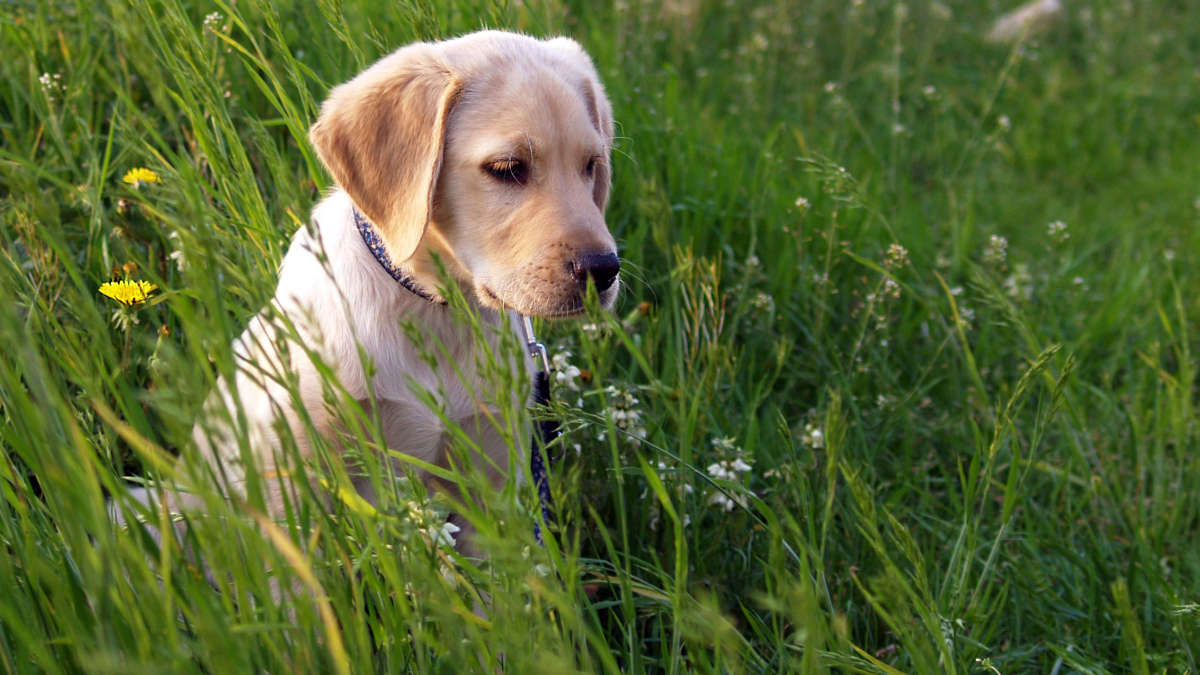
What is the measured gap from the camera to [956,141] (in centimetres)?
552

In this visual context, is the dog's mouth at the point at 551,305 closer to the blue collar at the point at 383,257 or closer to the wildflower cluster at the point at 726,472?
the blue collar at the point at 383,257

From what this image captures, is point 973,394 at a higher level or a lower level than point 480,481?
lower

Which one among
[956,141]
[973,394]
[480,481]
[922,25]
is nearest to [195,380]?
[480,481]

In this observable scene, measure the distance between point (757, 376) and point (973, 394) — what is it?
717 millimetres

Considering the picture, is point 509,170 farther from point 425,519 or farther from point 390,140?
point 425,519

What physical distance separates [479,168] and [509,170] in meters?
0.07

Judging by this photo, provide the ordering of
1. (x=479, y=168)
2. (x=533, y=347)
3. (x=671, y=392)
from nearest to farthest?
(x=671, y=392)
(x=479, y=168)
(x=533, y=347)

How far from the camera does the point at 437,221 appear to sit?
7.43ft

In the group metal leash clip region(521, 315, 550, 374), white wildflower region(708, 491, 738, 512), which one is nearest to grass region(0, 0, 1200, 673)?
white wildflower region(708, 491, 738, 512)

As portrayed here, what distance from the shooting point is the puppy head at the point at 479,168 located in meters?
2.12

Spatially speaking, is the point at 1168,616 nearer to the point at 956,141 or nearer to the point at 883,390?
the point at 883,390

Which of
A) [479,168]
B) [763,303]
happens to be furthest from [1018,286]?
[479,168]

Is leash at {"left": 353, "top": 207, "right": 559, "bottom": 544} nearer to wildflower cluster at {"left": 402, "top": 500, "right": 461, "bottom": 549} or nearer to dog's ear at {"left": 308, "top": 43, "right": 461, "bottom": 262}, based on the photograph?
dog's ear at {"left": 308, "top": 43, "right": 461, "bottom": 262}

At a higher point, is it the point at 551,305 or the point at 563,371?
the point at 551,305
